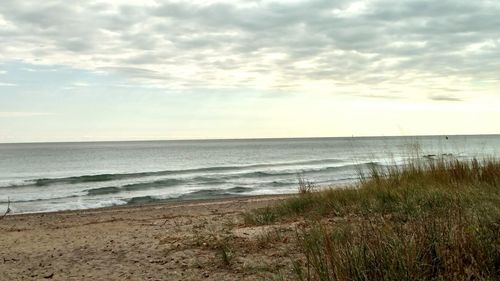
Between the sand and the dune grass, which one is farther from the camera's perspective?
the sand

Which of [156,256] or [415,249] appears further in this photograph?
[156,256]

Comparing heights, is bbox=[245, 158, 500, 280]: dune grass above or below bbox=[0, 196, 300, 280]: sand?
above

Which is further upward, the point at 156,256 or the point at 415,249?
the point at 415,249

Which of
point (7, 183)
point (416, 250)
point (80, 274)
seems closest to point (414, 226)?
point (416, 250)

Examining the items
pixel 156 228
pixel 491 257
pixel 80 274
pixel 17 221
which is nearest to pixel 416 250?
pixel 491 257

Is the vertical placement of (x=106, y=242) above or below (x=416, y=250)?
below

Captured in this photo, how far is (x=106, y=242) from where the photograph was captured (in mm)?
7992

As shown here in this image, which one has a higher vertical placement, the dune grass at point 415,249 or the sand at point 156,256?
the dune grass at point 415,249

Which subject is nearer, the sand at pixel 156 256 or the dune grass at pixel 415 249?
the dune grass at pixel 415 249

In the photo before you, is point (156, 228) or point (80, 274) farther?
point (156, 228)

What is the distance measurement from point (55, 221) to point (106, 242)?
6.77 metres

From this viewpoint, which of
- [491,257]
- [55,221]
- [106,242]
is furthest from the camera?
[55,221]

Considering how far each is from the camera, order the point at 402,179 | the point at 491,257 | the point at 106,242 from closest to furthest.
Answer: the point at 491,257 < the point at 106,242 < the point at 402,179

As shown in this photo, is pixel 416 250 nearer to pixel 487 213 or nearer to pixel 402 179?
pixel 487 213
